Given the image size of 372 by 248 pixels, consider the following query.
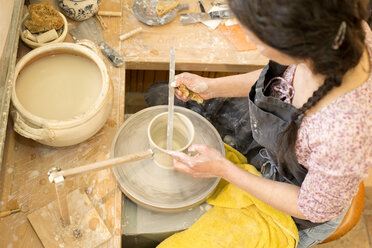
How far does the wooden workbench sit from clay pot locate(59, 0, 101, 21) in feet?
0.37

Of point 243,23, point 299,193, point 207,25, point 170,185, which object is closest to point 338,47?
point 243,23

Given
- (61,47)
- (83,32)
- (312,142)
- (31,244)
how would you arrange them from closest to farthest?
(312,142) < (31,244) < (61,47) < (83,32)

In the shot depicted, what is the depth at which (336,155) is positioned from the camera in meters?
1.07

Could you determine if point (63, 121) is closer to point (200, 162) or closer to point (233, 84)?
point (200, 162)

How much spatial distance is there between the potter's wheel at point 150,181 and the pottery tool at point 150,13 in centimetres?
60

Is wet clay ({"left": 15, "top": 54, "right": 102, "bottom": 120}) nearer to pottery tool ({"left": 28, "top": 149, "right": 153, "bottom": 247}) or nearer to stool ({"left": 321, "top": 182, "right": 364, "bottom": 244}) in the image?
pottery tool ({"left": 28, "top": 149, "right": 153, "bottom": 247})

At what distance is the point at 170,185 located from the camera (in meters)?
1.48

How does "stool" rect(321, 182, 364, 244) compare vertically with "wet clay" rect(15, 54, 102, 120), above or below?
below

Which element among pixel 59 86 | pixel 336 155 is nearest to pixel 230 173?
pixel 336 155

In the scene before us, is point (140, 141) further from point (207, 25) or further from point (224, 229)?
point (207, 25)

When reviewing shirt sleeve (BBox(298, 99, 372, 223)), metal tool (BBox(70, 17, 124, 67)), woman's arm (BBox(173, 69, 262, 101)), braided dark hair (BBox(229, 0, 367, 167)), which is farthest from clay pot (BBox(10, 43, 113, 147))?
shirt sleeve (BBox(298, 99, 372, 223))

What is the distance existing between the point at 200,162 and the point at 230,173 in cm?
13

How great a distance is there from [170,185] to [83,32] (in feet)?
2.86

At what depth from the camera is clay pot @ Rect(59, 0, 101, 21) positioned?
1.70 metres
